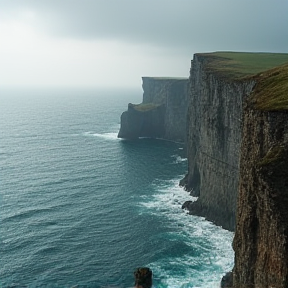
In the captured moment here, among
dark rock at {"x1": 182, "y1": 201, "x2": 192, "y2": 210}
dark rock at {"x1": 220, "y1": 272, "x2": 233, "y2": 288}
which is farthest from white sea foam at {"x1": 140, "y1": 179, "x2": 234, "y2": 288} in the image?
dark rock at {"x1": 220, "y1": 272, "x2": 233, "y2": 288}

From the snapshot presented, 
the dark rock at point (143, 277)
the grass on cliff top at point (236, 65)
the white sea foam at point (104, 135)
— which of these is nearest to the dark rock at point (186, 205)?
the grass on cliff top at point (236, 65)

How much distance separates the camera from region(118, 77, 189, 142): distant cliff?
462 ft

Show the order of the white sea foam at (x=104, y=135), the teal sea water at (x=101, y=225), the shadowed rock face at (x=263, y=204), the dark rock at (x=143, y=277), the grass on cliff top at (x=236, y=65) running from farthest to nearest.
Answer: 1. the white sea foam at (x=104, y=135)
2. the grass on cliff top at (x=236, y=65)
3. the teal sea water at (x=101, y=225)
4. the shadowed rock face at (x=263, y=204)
5. the dark rock at (x=143, y=277)

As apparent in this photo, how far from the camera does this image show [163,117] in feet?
484

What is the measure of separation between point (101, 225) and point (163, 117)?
83.1 meters

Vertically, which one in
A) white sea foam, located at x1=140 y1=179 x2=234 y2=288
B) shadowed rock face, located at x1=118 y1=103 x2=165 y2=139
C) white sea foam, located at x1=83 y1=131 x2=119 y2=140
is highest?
shadowed rock face, located at x1=118 y1=103 x2=165 y2=139

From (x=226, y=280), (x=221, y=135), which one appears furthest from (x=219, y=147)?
(x=226, y=280)

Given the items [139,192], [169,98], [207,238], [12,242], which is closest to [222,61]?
[139,192]

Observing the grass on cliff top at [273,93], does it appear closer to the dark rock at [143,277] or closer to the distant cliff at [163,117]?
the dark rock at [143,277]

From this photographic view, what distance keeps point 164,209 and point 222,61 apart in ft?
103

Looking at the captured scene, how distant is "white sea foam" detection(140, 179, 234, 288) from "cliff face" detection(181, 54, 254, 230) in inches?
111

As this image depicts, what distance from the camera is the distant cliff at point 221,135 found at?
213 feet

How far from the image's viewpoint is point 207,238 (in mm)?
63625

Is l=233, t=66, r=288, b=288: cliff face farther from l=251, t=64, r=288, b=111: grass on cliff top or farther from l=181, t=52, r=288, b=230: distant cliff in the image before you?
l=181, t=52, r=288, b=230: distant cliff
